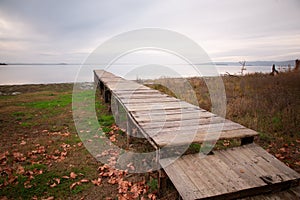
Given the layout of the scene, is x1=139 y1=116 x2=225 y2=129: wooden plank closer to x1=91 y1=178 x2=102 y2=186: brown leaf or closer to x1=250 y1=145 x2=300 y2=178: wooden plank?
x1=250 y1=145 x2=300 y2=178: wooden plank

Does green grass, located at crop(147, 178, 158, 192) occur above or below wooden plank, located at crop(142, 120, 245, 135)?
below

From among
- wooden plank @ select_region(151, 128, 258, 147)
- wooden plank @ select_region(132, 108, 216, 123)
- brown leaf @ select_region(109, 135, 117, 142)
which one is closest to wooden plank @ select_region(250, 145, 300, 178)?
wooden plank @ select_region(151, 128, 258, 147)

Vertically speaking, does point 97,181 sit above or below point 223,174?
below

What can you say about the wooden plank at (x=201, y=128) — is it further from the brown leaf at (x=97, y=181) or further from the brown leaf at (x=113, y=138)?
the brown leaf at (x=113, y=138)

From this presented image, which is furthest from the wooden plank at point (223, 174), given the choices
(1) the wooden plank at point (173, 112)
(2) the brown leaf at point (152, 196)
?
(1) the wooden plank at point (173, 112)

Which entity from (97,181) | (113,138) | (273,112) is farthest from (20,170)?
(273,112)

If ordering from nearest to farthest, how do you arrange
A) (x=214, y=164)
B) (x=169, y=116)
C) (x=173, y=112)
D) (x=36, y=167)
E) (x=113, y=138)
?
(x=214, y=164), (x=36, y=167), (x=169, y=116), (x=173, y=112), (x=113, y=138)

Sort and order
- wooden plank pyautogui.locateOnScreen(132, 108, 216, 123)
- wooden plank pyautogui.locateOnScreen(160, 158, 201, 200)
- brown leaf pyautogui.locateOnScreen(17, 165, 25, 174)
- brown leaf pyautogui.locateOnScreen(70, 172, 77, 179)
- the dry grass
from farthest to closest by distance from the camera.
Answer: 1. the dry grass
2. wooden plank pyautogui.locateOnScreen(132, 108, 216, 123)
3. brown leaf pyautogui.locateOnScreen(17, 165, 25, 174)
4. brown leaf pyautogui.locateOnScreen(70, 172, 77, 179)
5. wooden plank pyautogui.locateOnScreen(160, 158, 201, 200)

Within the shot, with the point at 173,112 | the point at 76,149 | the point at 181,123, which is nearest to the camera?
the point at 181,123

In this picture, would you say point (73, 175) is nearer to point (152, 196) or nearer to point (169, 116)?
point (152, 196)

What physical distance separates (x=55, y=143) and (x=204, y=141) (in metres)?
3.58

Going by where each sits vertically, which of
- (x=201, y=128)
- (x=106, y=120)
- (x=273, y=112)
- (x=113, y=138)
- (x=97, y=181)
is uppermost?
(x=201, y=128)

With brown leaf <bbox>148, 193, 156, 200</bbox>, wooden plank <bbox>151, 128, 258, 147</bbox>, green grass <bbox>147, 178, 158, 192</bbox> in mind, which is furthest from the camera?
green grass <bbox>147, 178, 158, 192</bbox>

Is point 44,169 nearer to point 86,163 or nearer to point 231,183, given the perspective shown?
point 86,163
